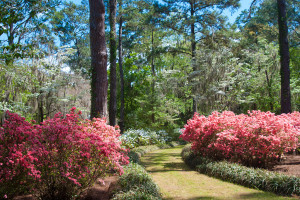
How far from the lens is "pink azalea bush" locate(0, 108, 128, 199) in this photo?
3.61 metres

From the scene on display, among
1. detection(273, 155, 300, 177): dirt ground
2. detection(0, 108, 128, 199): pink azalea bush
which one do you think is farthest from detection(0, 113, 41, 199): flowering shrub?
detection(273, 155, 300, 177): dirt ground

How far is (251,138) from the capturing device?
6.42 metres

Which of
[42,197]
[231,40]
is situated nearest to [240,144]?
[42,197]

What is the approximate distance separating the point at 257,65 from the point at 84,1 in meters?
Answer: 15.6

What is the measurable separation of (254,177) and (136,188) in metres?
2.83

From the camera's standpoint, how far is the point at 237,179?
5602mm

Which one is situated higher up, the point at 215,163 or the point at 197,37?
the point at 197,37

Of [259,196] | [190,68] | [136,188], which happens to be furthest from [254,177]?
[190,68]

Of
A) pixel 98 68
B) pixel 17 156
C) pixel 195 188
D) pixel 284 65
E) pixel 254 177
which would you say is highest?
pixel 284 65

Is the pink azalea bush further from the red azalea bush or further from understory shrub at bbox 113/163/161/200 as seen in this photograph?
the red azalea bush

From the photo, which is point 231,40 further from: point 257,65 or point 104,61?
point 104,61

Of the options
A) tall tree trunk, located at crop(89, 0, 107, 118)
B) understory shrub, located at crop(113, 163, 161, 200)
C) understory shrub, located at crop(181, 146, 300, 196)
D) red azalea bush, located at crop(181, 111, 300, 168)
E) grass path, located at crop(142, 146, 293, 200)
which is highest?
tall tree trunk, located at crop(89, 0, 107, 118)

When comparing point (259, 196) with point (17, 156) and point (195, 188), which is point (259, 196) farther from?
point (17, 156)

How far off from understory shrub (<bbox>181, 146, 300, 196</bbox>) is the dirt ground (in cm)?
57
